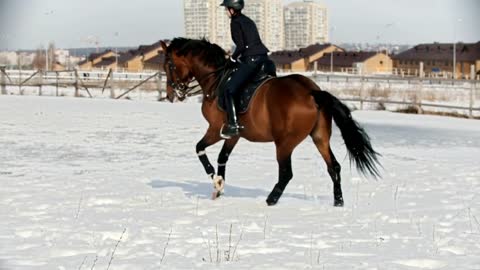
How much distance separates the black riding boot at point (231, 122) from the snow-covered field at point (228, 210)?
0.76 meters

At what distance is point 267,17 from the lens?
253 ft

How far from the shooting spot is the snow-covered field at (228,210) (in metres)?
4.45

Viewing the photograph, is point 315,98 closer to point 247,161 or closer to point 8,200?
point 8,200

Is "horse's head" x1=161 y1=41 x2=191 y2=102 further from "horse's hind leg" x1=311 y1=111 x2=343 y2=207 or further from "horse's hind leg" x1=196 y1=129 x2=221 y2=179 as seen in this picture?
"horse's hind leg" x1=311 y1=111 x2=343 y2=207

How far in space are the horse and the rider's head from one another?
0.58 metres

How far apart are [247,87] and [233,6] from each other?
849 millimetres

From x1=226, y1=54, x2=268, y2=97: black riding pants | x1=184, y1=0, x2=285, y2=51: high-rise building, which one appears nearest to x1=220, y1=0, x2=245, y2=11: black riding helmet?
x1=226, y1=54, x2=268, y2=97: black riding pants

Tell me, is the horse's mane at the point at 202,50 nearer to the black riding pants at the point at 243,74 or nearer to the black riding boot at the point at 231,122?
the black riding pants at the point at 243,74

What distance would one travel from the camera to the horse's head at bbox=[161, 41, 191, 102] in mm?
7035

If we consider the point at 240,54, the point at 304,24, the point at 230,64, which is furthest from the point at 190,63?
the point at 304,24

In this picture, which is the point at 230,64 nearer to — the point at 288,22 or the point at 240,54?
the point at 240,54

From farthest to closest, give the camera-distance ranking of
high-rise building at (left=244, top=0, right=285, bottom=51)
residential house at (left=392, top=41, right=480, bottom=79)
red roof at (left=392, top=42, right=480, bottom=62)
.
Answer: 1. high-rise building at (left=244, top=0, right=285, bottom=51)
2. red roof at (left=392, top=42, right=480, bottom=62)
3. residential house at (left=392, top=41, right=480, bottom=79)

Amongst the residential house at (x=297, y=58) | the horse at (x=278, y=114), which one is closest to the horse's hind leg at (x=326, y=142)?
the horse at (x=278, y=114)

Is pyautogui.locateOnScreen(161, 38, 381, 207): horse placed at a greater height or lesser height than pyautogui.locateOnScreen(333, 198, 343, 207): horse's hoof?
greater
